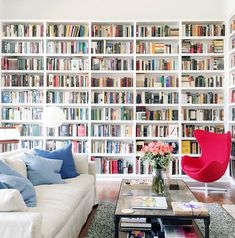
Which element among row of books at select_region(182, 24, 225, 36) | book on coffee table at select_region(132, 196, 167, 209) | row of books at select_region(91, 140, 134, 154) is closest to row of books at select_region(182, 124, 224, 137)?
row of books at select_region(91, 140, 134, 154)

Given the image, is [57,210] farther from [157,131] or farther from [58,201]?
[157,131]

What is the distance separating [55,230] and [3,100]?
4.41m

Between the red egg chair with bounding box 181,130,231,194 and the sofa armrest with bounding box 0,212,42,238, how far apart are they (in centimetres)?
333

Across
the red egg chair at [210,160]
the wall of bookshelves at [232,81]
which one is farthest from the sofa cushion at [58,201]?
the wall of bookshelves at [232,81]

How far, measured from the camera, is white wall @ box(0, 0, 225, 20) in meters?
6.18

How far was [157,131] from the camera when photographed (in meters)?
6.11

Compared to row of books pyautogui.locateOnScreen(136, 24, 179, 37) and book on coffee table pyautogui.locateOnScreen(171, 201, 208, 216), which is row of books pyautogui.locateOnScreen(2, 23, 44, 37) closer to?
row of books pyautogui.locateOnScreen(136, 24, 179, 37)

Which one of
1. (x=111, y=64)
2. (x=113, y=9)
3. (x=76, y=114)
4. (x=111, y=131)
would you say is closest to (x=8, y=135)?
(x=76, y=114)

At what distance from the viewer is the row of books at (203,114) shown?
6.06 metres

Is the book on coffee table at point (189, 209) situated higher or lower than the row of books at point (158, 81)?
lower

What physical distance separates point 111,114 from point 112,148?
616 mm

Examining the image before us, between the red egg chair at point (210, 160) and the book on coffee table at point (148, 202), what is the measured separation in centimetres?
194

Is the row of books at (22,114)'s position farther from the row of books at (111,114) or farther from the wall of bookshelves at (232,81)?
the wall of bookshelves at (232,81)

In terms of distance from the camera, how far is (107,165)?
241 inches
